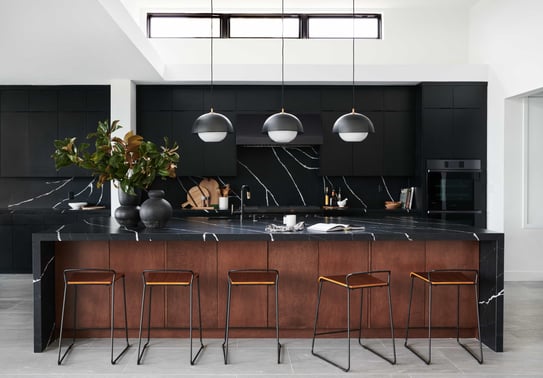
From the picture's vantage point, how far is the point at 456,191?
22.7ft

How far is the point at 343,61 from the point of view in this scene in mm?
7426

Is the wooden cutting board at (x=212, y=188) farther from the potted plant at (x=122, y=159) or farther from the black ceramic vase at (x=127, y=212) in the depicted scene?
the potted plant at (x=122, y=159)

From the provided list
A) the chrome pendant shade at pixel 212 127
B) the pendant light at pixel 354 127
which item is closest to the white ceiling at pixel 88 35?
the chrome pendant shade at pixel 212 127

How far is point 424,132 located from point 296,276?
358 centimetres

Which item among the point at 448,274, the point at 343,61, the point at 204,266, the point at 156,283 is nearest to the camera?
the point at 156,283

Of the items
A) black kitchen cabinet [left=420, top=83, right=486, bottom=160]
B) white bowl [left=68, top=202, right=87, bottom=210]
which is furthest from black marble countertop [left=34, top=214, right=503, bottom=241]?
white bowl [left=68, top=202, right=87, bottom=210]

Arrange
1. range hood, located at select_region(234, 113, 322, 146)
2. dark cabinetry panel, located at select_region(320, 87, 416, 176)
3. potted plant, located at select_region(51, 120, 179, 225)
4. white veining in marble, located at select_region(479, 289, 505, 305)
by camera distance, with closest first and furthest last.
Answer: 1. white veining in marble, located at select_region(479, 289, 505, 305)
2. potted plant, located at select_region(51, 120, 179, 225)
3. range hood, located at select_region(234, 113, 322, 146)
4. dark cabinetry panel, located at select_region(320, 87, 416, 176)

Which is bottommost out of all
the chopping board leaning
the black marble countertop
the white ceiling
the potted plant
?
the black marble countertop

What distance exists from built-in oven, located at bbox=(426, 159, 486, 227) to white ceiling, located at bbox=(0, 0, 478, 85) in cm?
225

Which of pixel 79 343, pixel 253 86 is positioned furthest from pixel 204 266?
pixel 253 86

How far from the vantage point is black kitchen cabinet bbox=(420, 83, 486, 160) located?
6973 millimetres

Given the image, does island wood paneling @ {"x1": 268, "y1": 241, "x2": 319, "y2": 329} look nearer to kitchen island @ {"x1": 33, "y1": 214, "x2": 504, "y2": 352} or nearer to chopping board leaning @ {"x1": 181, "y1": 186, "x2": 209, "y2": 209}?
kitchen island @ {"x1": 33, "y1": 214, "x2": 504, "y2": 352}

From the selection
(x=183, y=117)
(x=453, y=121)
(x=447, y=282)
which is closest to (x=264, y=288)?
(x=447, y=282)

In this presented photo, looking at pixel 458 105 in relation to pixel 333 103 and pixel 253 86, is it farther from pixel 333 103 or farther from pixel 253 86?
pixel 253 86
